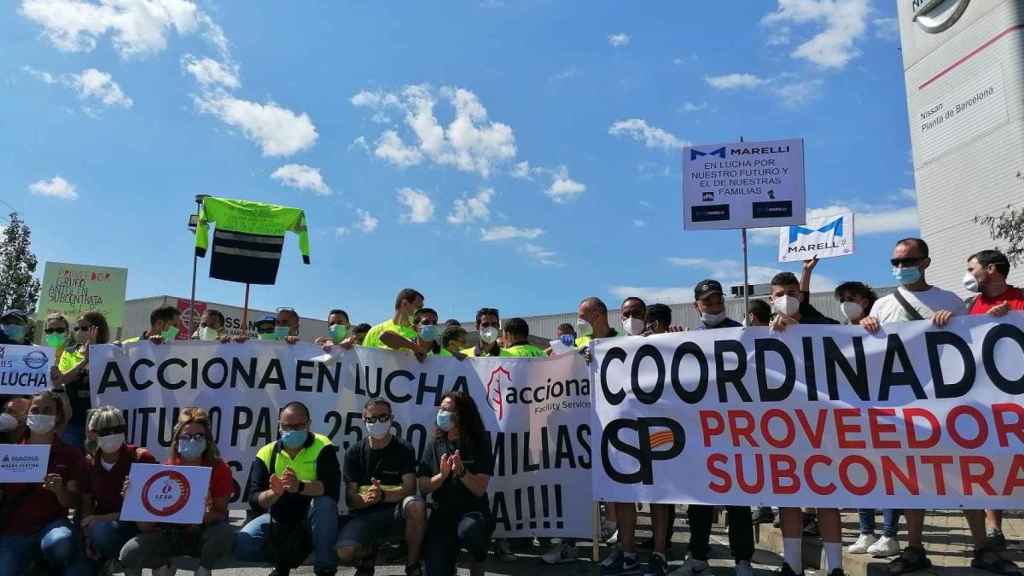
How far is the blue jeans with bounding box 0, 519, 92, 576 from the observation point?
451cm

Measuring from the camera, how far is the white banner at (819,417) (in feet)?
14.7

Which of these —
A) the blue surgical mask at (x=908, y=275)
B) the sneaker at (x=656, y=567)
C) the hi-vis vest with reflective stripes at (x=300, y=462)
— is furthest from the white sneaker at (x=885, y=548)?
the hi-vis vest with reflective stripes at (x=300, y=462)

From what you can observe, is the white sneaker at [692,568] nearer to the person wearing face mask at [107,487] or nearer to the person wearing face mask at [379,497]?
the person wearing face mask at [379,497]

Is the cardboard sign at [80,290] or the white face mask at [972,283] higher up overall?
the cardboard sign at [80,290]

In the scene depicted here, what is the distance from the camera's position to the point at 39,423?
4.80 m

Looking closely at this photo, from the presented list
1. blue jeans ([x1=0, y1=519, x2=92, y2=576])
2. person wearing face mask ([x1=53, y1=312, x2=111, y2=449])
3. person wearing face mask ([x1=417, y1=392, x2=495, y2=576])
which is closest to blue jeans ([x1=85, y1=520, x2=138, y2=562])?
blue jeans ([x1=0, y1=519, x2=92, y2=576])

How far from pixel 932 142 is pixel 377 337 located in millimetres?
26982

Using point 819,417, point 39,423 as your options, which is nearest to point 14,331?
point 39,423

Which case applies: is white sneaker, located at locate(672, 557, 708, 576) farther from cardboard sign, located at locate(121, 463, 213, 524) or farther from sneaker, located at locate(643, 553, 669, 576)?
cardboard sign, located at locate(121, 463, 213, 524)

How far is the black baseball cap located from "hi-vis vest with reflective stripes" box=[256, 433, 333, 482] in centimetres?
296

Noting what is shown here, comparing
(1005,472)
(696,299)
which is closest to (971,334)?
(1005,472)

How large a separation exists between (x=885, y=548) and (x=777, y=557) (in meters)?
0.94

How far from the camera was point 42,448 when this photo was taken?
4.67 m

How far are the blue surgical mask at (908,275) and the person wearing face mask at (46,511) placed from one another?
229 inches
